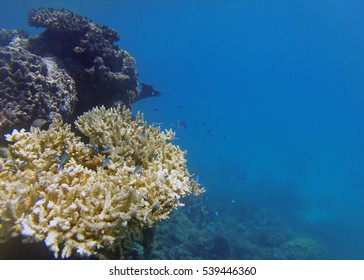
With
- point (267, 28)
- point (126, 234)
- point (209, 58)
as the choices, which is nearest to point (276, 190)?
point (126, 234)

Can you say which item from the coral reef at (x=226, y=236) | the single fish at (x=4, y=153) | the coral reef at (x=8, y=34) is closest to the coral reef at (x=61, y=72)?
the single fish at (x=4, y=153)

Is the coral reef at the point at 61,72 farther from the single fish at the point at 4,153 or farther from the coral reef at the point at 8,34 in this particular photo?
the coral reef at the point at 8,34

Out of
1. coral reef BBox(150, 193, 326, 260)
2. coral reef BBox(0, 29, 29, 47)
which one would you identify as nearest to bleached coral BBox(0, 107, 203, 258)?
coral reef BBox(150, 193, 326, 260)

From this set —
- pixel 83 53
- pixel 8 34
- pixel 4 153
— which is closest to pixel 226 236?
pixel 83 53

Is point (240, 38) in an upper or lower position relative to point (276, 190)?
upper

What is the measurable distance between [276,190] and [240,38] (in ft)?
287

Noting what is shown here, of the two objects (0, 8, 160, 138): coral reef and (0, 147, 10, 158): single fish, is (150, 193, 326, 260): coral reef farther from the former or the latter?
(0, 147, 10, 158): single fish

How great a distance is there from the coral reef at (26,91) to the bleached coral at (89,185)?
70 centimetres

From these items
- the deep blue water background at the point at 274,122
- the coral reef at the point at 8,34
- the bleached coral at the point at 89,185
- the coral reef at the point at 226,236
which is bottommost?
the bleached coral at the point at 89,185

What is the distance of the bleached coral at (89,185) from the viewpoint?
302 centimetres

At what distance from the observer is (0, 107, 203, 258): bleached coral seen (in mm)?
3016

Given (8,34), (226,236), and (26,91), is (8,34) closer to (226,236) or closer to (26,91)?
(26,91)
